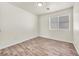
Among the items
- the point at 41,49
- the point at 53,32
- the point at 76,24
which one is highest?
the point at 76,24

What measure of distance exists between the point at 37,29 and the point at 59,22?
417 mm

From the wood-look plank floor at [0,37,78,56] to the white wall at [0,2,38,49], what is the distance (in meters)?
0.11

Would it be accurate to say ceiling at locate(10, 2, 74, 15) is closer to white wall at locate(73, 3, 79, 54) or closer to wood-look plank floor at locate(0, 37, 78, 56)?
white wall at locate(73, 3, 79, 54)

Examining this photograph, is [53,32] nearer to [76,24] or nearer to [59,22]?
[59,22]

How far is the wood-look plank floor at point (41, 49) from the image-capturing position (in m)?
1.77

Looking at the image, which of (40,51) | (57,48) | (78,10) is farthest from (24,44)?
(78,10)

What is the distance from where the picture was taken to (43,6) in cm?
179

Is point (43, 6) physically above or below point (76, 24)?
above

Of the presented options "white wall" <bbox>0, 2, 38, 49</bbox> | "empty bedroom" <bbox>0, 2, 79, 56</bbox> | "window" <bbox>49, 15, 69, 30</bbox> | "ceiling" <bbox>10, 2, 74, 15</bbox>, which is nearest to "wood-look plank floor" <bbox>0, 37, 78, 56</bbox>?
"empty bedroom" <bbox>0, 2, 79, 56</bbox>

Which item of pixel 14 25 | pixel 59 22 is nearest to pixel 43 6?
pixel 59 22

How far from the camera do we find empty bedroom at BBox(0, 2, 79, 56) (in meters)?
1.77

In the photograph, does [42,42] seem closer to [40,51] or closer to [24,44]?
[40,51]

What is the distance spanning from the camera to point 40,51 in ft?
5.89

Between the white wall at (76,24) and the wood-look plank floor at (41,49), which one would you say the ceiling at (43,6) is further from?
the wood-look plank floor at (41,49)
